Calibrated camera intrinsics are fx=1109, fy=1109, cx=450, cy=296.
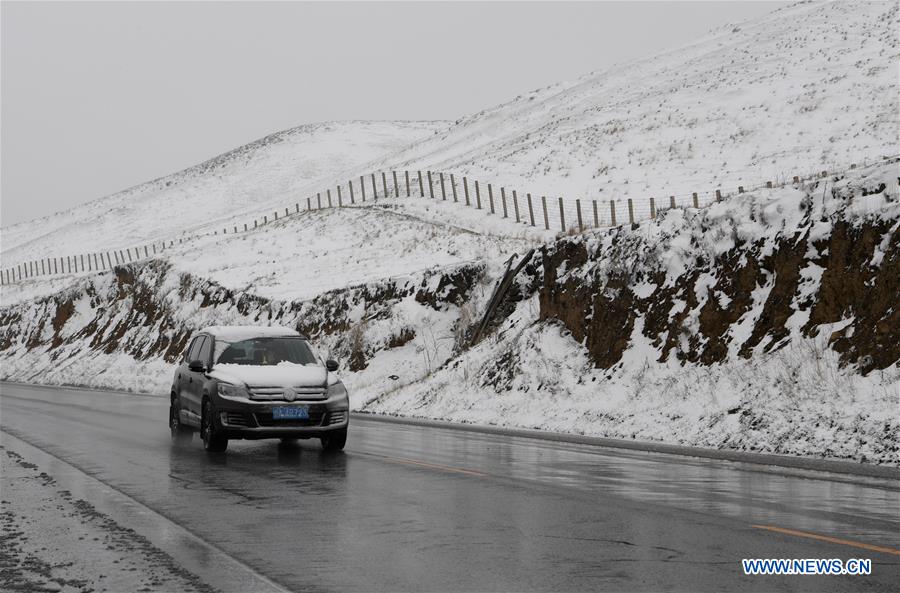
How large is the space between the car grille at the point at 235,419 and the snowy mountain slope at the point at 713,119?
114 ft

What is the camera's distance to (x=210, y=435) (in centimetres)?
1642

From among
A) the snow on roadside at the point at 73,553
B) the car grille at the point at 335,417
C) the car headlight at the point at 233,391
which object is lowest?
the snow on roadside at the point at 73,553

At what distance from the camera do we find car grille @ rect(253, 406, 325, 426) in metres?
16.0

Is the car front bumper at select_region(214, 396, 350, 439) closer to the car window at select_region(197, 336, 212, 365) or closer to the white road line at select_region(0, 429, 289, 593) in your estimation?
the car window at select_region(197, 336, 212, 365)

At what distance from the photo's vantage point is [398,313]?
116ft

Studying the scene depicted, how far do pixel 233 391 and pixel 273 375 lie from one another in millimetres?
626

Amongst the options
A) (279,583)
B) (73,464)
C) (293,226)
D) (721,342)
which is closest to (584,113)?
(293,226)

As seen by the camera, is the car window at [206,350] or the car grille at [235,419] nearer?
the car grille at [235,419]

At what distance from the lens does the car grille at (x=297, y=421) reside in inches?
631

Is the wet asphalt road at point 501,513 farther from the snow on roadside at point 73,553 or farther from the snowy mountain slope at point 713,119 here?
the snowy mountain slope at point 713,119

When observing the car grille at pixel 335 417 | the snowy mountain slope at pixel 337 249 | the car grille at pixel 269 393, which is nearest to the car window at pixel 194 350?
the car grille at pixel 269 393

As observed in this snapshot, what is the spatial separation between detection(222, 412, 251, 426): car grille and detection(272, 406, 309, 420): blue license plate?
421 mm

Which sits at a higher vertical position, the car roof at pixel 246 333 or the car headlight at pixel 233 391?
the car roof at pixel 246 333

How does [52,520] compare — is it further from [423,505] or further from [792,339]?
[792,339]
